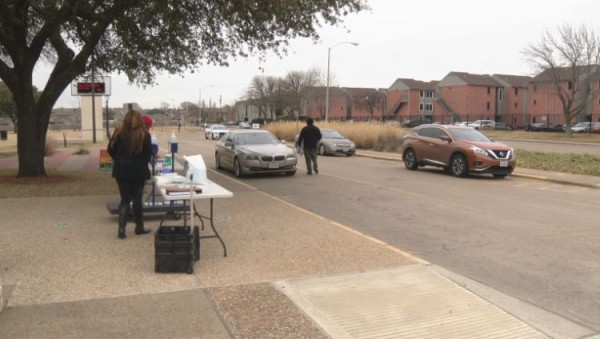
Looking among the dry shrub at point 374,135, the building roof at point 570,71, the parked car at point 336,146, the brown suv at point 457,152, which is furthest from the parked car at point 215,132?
the brown suv at point 457,152

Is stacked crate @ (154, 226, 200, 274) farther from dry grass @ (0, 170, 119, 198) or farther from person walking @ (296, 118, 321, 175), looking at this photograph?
person walking @ (296, 118, 321, 175)

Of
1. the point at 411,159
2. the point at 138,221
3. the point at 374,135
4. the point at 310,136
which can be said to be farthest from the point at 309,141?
the point at 374,135

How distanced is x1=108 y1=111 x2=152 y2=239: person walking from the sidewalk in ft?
2.22

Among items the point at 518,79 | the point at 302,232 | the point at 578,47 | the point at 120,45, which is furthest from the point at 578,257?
the point at 518,79

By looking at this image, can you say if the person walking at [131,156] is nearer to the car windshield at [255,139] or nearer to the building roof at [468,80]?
the car windshield at [255,139]

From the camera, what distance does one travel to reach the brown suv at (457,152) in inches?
627

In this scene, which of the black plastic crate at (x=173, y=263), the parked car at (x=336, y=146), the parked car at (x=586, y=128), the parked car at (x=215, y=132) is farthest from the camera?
the parked car at (x=586, y=128)

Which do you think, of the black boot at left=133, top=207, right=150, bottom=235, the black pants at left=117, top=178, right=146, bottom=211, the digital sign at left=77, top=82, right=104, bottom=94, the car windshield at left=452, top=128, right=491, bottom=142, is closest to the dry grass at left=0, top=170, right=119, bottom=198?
the black boot at left=133, top=207, right=150, bottom=235

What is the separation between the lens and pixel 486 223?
906 cm

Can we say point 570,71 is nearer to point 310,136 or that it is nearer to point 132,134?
point 310,136

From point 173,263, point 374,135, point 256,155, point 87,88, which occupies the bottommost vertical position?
point 173,263

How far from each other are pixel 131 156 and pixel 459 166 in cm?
1170

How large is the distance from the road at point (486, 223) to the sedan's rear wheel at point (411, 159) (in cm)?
170

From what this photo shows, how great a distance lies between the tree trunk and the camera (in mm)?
13859
